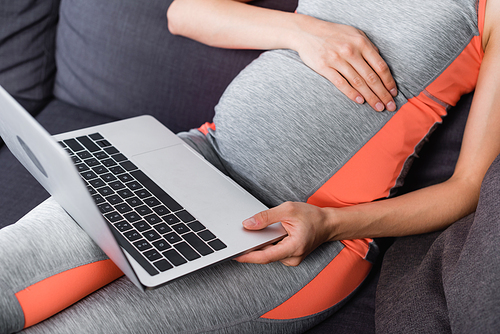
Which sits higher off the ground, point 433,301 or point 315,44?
point 315,44

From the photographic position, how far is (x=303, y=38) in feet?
2.95

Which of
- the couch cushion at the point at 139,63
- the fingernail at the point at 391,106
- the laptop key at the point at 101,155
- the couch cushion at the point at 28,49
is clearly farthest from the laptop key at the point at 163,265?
the couch cushion at the point at 28,49

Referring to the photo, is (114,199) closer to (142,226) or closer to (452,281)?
(142,226)

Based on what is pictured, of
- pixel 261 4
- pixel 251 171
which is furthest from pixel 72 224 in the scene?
pixel 261 4

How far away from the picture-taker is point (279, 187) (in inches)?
34.0

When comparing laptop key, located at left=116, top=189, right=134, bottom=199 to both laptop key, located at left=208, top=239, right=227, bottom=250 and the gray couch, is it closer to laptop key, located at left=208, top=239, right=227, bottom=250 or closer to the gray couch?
laptop key, located at left=208, top=239, right=227, bottom=250

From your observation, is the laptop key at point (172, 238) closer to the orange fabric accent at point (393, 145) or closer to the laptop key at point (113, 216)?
the laptop key at point (113, 216)

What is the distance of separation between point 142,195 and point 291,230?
0.92 ft

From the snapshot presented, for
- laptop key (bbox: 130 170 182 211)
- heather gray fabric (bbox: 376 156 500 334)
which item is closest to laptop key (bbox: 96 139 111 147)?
laptop key (bbox: 130 170 182 211)

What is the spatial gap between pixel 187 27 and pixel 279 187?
21.8 inches

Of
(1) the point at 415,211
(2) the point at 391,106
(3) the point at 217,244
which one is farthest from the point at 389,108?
(3) the point at 217,244

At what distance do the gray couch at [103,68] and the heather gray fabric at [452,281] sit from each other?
0.30m

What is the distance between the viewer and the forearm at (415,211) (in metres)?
0.82

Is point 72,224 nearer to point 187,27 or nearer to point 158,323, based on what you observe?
point 158,323
